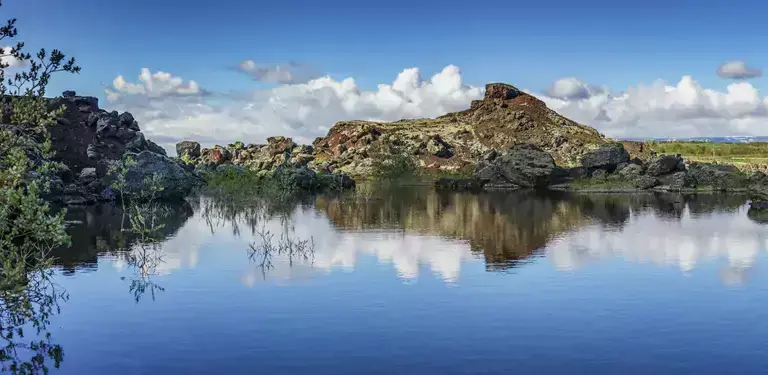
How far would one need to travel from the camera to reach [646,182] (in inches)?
4200

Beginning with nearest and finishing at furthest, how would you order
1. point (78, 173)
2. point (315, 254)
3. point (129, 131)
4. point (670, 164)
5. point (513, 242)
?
point (315, 254), point (513, 242), point (78, 173), point (129, 131), point (670, 164)

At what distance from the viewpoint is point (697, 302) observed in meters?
26.7

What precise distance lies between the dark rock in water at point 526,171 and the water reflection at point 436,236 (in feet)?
130

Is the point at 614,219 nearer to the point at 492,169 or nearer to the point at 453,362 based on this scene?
the point at 453,362

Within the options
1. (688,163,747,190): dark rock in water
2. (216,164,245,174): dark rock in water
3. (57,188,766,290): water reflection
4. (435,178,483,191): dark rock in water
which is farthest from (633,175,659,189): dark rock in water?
(216,164,245,174): dark rock in water

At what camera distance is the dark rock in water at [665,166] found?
4316 inches

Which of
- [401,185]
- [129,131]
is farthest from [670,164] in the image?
[129,131]

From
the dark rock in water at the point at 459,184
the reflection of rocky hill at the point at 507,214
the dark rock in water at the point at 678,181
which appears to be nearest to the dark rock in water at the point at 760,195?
the reflection of rocky hill at the point at 507,214

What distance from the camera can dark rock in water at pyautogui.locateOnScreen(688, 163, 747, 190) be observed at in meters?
105

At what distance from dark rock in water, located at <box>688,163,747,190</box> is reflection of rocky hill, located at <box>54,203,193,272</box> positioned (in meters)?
71.9

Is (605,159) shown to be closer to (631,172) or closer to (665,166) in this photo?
(631,172)

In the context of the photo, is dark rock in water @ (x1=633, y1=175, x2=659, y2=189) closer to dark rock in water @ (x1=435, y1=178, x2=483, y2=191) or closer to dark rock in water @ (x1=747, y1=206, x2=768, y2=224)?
dark rock in water @ (x1=435, y1=178, x2=483, y2=191)

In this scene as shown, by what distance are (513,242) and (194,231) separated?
2054 centimetres

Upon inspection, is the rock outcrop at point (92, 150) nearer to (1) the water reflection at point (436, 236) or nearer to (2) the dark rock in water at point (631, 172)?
(1) the water reflection at point (436, 236)
